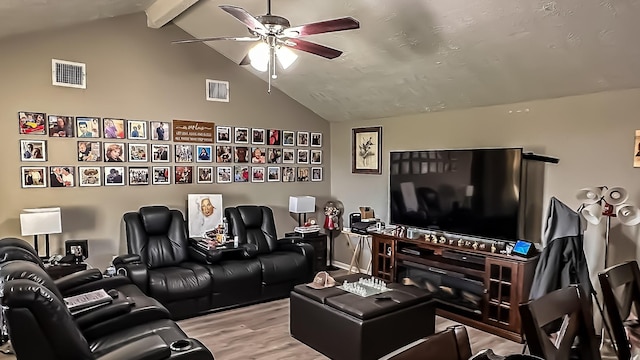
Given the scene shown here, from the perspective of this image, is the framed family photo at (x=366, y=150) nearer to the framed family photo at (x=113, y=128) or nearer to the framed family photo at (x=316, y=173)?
the framed family photo at (x=316, y=173)

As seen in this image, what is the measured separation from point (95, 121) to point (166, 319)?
2.76 metres

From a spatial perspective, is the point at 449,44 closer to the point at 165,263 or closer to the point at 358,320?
the point at 358,320

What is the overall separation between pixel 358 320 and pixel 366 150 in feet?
10.6

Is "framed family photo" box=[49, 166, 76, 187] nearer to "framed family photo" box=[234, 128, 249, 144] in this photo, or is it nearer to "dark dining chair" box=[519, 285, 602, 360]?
"framed family photo" box=[234, 128, 249, 144]

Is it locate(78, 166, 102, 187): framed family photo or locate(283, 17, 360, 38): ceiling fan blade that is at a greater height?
locate(283, 17, 360, 38): ceiling fan blade

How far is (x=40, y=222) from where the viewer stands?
412 centimetres

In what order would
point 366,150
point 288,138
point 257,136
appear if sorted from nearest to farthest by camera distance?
point 257,136
point 366,150
point 288,138

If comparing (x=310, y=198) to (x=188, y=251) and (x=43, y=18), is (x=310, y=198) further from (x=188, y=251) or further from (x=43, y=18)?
(x=43, y=18)

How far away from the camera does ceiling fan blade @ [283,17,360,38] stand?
272 cm

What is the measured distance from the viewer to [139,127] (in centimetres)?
511

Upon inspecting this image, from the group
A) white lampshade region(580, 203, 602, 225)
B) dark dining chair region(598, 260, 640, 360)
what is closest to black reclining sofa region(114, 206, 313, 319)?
white lampshade region(580, 203, 602, 225)

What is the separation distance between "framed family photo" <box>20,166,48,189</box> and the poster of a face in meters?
1.58

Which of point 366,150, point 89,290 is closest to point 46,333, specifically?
point 89,290

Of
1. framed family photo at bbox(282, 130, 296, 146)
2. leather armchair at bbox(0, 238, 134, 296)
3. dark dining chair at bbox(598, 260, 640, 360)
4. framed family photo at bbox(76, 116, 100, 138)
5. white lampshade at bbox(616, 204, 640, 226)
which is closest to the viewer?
dark dining chair at bbox(598, 260, 640, 360)
